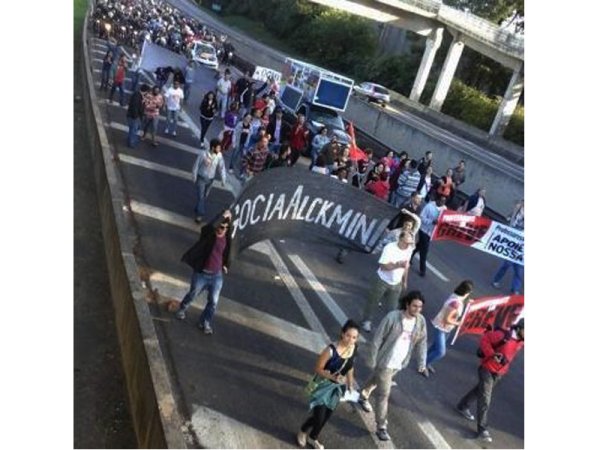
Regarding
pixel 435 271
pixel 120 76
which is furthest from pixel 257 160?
pixel 120 76

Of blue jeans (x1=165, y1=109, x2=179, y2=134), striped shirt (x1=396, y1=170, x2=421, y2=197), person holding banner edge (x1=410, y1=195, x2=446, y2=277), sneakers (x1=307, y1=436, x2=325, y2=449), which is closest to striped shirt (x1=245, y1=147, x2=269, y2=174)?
striped shirt (x1=396, y1=170, x2=421, y2=197)

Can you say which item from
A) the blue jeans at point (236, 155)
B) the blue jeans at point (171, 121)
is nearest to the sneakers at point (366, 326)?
the blue jeans at point (236, 155)

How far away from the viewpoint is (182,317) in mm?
8188

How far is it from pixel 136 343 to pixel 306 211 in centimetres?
375

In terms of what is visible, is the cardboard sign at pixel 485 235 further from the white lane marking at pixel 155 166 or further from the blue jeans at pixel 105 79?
the blue jeans at pixel 105 79

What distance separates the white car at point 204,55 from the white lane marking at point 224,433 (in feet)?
102

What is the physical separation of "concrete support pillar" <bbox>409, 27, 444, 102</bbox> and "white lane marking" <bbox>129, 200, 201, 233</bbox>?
38.3 meters

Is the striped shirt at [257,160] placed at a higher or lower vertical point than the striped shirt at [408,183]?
lower

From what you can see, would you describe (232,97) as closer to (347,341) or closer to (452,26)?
(347,341)

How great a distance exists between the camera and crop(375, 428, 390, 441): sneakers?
693 cm

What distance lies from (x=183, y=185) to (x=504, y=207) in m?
9.80

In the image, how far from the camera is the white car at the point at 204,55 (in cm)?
3566

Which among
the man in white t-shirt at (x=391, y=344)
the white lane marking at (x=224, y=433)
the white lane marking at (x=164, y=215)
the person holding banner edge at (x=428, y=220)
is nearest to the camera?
the white lane marking at (x=224, y=433)

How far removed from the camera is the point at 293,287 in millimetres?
10055
